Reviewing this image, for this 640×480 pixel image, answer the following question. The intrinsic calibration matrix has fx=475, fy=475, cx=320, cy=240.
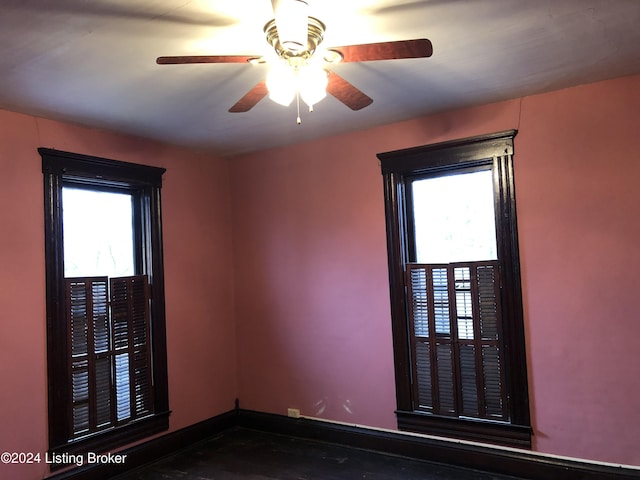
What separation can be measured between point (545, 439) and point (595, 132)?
189cm

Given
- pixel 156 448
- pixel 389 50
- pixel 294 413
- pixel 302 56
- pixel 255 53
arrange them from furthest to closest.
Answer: pixel 294 413 → pixel 156 448 → pixel 255 53 → pixel 302 56 → pixel 389 50

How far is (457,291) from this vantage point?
→ 10.6 ft

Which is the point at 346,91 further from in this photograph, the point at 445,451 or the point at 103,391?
the point at 103,391

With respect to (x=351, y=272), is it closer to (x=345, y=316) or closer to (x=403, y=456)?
(x=345, y=316)

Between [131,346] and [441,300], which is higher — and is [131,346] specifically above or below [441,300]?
below

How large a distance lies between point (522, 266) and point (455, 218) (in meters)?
0.57

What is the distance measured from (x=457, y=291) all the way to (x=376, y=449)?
131 cm

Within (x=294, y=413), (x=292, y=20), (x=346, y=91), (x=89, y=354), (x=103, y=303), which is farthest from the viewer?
(x=294, y=413)

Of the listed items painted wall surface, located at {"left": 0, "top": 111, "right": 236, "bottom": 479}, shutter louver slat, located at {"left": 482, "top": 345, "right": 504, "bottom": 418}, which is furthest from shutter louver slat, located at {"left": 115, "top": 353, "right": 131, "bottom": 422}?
shutter louver slat, located at {"left": 482, "top": 345, "right": 504, "bottom": 418}

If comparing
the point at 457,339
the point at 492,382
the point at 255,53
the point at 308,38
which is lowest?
the point at 492,382

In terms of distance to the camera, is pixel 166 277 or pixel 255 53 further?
pixel 166 277

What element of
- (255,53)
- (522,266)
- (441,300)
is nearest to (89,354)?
(255,53)

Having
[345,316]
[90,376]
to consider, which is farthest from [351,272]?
[90,376]

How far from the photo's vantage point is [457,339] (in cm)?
321
